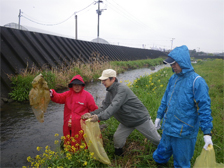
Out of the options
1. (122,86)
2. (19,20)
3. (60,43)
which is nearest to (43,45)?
(60,43)

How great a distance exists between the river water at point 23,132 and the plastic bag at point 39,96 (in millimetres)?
1039

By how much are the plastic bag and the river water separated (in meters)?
1.04

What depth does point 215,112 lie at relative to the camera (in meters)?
5.01

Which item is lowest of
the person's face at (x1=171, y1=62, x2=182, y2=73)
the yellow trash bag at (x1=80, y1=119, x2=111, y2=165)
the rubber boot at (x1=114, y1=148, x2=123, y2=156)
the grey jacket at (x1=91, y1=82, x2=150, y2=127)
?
the rubber boot at (x1=114, y1=148, x2=123, y2=156)

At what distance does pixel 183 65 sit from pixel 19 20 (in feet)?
125

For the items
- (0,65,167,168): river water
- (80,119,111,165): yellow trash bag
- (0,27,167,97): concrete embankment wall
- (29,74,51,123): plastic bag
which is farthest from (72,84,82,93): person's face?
(0,27,167,97): concrete embankment wall

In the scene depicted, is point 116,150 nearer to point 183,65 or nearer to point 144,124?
point 144,124

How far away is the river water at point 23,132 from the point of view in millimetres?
3511

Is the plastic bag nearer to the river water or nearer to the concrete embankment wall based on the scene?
the river water

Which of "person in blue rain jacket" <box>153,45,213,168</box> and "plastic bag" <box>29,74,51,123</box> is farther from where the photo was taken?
"plastic bag" <box>29,74,51,123</box>

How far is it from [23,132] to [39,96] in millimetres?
1879

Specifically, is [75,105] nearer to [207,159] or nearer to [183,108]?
[183,108]

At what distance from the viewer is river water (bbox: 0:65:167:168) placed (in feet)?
11.5

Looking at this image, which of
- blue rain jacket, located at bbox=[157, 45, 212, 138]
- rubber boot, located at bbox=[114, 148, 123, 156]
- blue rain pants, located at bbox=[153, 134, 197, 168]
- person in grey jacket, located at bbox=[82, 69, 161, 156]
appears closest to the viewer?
blue rain jacket, located at bbox=[157, 45, 212, 138]
